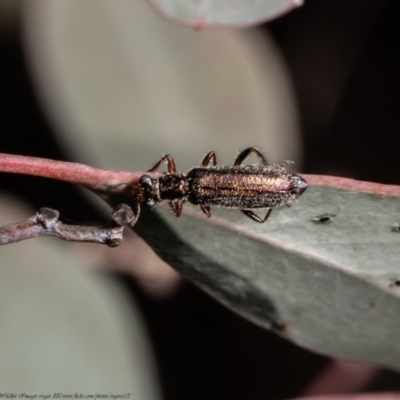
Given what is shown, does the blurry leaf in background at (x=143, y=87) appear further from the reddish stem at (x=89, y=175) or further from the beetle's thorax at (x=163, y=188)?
the reddish stem at (x=89, y=175)

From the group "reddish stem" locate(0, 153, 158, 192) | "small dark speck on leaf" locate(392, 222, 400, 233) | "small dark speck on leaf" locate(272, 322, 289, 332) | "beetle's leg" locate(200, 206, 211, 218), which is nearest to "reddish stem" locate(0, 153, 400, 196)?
"reddish stem" locate(0, 153, 158, 192)

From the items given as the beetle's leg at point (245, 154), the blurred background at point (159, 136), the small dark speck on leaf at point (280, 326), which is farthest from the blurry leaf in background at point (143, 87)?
the small dark speck on leaf at point (280, 326)

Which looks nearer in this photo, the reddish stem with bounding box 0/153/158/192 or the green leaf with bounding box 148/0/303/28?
the reddish stem with bounding box 0/153/158/192

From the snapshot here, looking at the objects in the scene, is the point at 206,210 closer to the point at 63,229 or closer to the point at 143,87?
the point at 63,229

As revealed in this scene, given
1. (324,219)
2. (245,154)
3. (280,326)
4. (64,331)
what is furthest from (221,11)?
(64,331)

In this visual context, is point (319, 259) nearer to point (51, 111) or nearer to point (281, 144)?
point (281, 144)

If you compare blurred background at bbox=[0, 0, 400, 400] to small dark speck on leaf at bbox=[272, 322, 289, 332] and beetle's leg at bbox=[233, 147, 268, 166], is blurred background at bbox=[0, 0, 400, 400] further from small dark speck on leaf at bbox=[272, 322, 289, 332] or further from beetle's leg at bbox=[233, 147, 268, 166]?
small dark speck on leaf at bbox=[272, 322, 289, 332]

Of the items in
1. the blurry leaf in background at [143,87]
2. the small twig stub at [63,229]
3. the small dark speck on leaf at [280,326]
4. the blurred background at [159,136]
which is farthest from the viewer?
the blurry leaf in background at [143,87]
